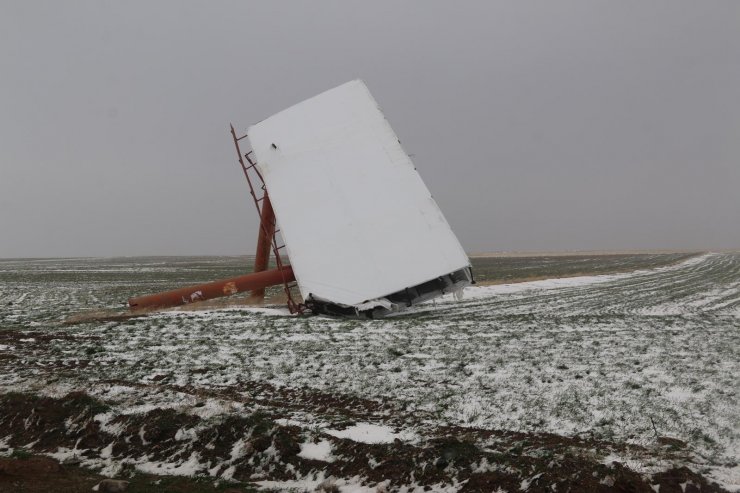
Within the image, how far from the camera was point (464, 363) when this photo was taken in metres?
8.73

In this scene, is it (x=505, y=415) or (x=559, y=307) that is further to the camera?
(x=559, y=307)

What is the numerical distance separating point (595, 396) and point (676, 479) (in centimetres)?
222

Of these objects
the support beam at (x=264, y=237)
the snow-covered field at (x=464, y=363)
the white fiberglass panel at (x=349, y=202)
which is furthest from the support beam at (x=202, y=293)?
the white fiberglass panel at (x=349, y=202)

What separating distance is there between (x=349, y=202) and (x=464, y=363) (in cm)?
713

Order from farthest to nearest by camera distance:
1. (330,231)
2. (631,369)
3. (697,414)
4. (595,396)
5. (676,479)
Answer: (330,231), (631,369), (595,396), (697,414), (676,479)

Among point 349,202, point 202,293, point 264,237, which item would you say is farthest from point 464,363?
point 264,237

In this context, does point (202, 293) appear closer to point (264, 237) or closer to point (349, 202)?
point (264, 237)

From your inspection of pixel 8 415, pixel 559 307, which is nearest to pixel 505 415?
pixel 8 415

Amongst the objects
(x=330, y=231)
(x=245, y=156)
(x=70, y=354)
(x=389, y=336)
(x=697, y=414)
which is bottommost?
(x=697, y=414)

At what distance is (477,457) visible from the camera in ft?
17.3

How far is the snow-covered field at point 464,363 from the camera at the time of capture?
20.4ft

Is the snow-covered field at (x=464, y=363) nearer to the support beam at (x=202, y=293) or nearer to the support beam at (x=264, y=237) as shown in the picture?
the support beam at (x=202, y=293)

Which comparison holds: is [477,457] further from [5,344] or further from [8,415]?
[5,344]

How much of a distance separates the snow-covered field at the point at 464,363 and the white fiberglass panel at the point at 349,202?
135 cm
